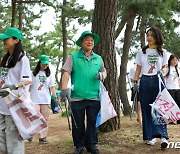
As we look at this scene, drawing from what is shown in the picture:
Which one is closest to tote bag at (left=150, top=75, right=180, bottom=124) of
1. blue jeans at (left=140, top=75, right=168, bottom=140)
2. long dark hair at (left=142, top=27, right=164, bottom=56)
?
blue jeans at (left=140, top=75, right=168, bottom=140)

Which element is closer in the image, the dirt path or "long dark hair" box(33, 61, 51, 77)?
the dirt path

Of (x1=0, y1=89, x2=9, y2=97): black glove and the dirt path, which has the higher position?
(x1=0, y1=89, x2=9, y2=97): black glove

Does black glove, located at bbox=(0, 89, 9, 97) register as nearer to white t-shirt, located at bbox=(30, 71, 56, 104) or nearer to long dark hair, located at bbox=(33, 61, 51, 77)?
white t-shirt, located at bbox=(30, 71, 56, 104)

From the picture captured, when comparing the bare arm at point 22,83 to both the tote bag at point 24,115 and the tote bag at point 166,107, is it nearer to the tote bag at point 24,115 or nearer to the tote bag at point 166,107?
the tote bag at point 24,115

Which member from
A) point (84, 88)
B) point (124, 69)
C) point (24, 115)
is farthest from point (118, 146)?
point (124, 69)

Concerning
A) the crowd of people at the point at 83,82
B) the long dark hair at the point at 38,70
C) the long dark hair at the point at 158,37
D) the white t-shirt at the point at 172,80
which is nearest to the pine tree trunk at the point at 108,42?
the crowd of people at the point at 83,82

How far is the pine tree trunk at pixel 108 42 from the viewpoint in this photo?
5.68 m

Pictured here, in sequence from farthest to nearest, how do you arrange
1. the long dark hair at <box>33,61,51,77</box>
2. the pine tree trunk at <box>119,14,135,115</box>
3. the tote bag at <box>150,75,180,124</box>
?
the pine tree trunk at <box>119,14,135,115</box> < the long dark hair at <box>33,61,51,77</box> < the tote bag at <box>150,75,180,124</box>

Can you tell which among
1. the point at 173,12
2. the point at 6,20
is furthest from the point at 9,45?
the point at 6,20

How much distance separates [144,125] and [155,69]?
0.83 meters

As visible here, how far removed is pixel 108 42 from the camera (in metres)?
5.70

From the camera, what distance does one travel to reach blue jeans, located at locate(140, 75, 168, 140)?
5012 millimetres

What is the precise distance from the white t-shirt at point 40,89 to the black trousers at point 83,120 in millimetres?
1912

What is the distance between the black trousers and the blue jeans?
83 cm
